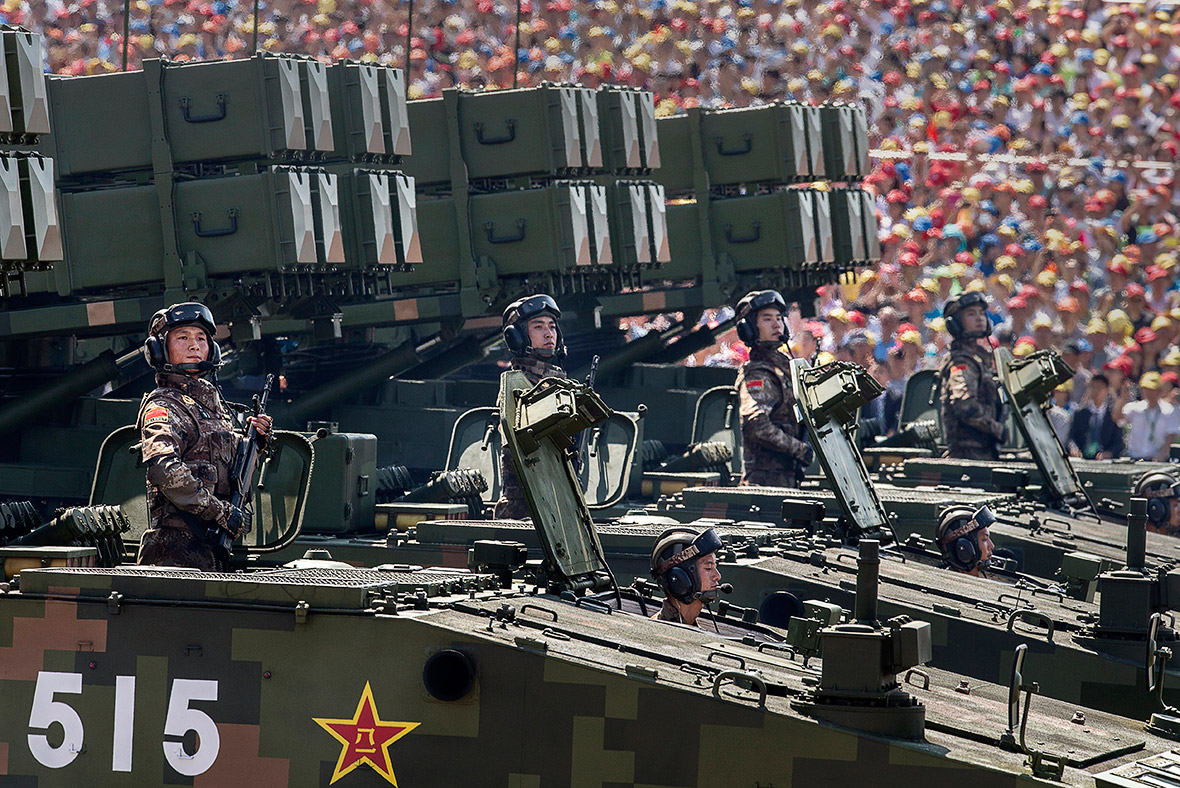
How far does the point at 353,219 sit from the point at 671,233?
525cm

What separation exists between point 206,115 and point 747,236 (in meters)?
7.11

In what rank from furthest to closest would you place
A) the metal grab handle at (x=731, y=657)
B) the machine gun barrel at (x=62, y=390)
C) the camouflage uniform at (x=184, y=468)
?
1. the machine gun barrel at (x=62, y=390)
2. the camouflage uniform at (x=184, y=468)
3. the metal grab handle at (x=731, y=657)


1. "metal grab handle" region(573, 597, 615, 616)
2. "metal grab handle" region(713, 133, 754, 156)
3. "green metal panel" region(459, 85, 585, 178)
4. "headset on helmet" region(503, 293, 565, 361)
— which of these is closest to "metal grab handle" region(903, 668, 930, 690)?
"metal grab handle" region(573, 597, 615, 616)

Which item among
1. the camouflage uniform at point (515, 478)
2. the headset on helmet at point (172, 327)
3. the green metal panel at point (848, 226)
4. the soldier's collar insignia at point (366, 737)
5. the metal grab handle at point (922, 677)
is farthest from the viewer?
the green metal panel at point (848, 226)

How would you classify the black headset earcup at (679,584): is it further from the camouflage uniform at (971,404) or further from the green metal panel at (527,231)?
A: the camouflage uniform at (971,404)

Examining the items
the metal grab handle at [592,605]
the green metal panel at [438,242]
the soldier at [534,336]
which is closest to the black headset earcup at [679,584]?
the metal grab handle at [592,605]

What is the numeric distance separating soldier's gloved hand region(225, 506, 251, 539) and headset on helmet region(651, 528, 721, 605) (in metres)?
1.99

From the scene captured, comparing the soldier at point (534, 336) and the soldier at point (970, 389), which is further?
the soldier at point (970, 389)

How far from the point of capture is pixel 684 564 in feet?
28.7

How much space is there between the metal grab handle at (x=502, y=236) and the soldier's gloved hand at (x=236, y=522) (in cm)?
863

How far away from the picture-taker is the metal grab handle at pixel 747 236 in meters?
19.4

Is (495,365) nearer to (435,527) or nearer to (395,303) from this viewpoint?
(395,303)

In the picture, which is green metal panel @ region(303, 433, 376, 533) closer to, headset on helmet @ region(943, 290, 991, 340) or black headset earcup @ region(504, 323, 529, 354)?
black headset earcup @ region(504, 323, 529, 354)

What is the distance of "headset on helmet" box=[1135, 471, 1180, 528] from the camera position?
15711 millimetres
